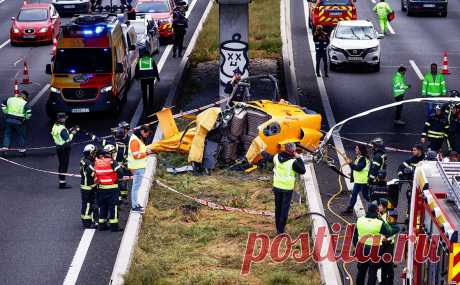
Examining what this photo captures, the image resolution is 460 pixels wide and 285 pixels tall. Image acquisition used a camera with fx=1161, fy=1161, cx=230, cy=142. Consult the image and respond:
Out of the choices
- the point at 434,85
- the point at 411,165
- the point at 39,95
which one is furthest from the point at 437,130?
the point at 39,95

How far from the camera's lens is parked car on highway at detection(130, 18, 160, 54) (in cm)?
4017

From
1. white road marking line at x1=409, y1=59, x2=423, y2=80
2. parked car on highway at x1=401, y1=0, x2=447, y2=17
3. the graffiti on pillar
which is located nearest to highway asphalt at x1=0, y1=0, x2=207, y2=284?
the graffiti on pillar

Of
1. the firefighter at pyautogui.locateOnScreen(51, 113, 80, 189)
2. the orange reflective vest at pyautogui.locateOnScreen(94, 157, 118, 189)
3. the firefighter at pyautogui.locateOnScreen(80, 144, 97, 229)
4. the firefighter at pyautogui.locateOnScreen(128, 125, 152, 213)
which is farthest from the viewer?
the firefighter at pyautogui.locateOnScreen(51, 113, 80, 189)

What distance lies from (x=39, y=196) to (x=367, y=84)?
15.2 meters

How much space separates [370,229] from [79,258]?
556 centimetres

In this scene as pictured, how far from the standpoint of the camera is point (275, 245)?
747 inches

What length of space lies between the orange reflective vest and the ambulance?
11.0 meters

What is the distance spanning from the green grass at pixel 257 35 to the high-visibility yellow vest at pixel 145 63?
26.4 ft

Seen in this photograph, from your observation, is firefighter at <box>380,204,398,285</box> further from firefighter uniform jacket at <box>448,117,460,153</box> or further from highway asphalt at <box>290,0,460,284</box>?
firefighter uniform jacket at <box>448,117,460,153</box>

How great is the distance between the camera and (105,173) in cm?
1972

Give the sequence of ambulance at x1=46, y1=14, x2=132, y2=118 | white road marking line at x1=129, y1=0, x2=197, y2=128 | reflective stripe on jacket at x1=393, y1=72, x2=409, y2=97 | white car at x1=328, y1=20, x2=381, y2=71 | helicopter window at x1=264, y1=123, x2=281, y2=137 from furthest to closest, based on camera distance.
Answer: white car at x1=328, y1=20, x2=381, y2=71, ambulance at x1=46, y1=14, x2=132, y2=118, white road marking line at x1=129, y1=0, x2=197, y2=128, reflective stripe on jacket at x1=393, y1=72, x2=409, y2=97, helicopter window at x1=264, y1=123, x2=281, y2=137

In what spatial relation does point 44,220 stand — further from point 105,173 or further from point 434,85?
point 434,85

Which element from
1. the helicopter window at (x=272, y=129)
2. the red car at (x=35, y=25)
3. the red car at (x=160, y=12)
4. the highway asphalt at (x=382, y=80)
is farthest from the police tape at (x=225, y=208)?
the red car at (x=35, y=25)

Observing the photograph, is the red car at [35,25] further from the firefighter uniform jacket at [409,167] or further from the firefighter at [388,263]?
the firefighter at [388,263]
